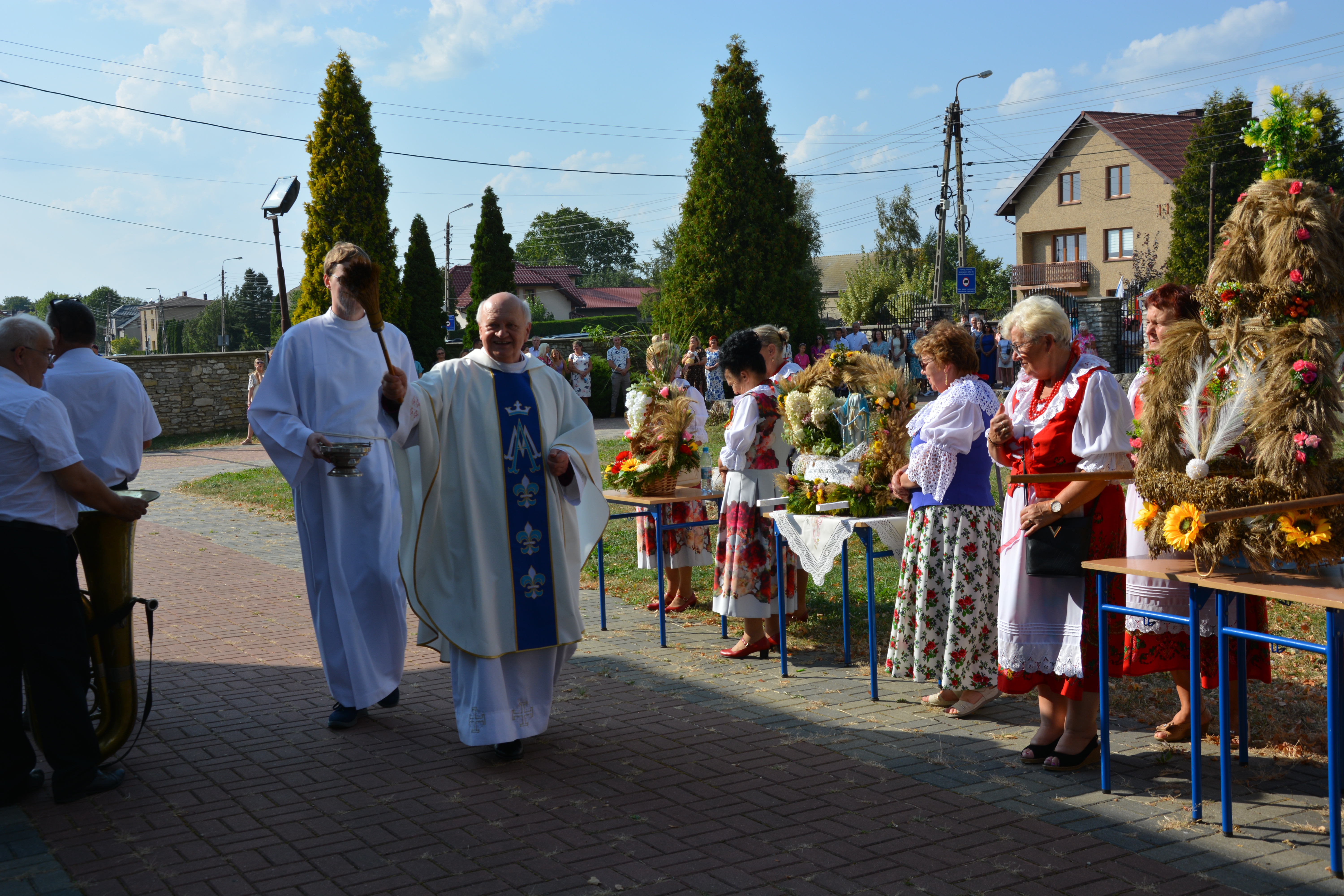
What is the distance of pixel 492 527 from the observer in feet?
17.7

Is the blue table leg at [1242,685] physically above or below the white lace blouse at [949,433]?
below

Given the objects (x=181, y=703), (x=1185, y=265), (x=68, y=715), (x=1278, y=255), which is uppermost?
(x=1185, y=265)

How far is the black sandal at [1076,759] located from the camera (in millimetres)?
4949

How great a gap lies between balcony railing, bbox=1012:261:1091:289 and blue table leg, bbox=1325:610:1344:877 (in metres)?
54.5

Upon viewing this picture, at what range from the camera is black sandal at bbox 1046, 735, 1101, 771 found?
4.95m

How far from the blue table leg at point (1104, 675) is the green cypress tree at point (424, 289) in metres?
36.1

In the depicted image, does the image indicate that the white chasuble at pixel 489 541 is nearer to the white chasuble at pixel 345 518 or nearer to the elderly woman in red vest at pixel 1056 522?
the white chasuble at pixel 345 518

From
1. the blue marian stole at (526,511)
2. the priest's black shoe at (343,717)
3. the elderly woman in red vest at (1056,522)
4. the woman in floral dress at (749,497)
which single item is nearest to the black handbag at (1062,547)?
the elderly woman in red vest at (1056,522)

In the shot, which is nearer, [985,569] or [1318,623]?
[985,569]

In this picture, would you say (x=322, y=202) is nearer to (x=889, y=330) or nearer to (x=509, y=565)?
(x=889, y=330)

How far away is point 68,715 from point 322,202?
26818 millimetres

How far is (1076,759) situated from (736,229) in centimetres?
2444

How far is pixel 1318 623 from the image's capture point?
740 cm

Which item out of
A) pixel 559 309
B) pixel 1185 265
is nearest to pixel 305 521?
pixel 1185 265
